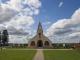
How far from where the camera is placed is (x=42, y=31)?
97.0m

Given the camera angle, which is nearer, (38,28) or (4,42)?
(38,28)

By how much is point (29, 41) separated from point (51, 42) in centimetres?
855

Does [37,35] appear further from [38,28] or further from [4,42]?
[4,42]

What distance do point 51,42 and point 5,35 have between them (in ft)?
98.4

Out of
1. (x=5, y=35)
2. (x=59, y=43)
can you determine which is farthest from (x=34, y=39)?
(x=5, y=35)

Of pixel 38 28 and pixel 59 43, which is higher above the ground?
pixel 38 28

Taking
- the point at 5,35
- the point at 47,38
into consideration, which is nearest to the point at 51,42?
the point at 47,38

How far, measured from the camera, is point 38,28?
97562mm

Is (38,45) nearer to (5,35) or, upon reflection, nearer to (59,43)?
(59,43)

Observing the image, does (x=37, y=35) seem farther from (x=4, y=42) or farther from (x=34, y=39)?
(x=4, y=42)

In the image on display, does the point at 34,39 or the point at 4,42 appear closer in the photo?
the point at 34,39

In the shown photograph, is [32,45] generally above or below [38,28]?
below

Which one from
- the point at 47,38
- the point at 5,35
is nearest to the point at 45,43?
the point at 47,38

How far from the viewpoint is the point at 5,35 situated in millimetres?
114062
